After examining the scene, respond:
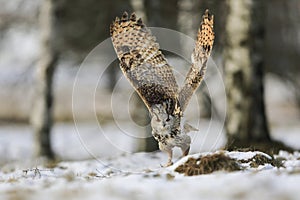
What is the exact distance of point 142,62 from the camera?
5641mm

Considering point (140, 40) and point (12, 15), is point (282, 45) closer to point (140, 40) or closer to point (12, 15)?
point (12, 15)

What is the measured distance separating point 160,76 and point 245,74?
3.64 m

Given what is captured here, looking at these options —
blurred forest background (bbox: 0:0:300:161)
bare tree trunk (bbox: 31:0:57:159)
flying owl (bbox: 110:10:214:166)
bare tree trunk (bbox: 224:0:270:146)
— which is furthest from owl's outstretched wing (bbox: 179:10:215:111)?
bare tree trunk (bbox: 31:0:57:159)

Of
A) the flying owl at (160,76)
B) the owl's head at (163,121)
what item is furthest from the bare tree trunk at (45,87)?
the owl's head at (163,121)

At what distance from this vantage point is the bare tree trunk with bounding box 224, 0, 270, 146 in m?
8.87

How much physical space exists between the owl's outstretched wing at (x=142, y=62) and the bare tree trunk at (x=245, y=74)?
348 centimetres

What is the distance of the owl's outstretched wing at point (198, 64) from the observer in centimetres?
545

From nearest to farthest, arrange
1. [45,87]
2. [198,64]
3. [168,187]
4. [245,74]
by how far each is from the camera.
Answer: [168,187], [198,64], [245,74], [45,87]

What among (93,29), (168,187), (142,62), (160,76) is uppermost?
(93,29)

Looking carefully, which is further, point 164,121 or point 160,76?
point 160,76

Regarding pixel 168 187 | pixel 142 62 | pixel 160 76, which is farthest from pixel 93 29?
pixel 168 187

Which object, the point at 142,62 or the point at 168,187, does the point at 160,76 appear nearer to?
the point at 142,62

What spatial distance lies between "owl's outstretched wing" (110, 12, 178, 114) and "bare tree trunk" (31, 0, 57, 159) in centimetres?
714

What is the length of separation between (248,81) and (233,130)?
2.63 feet
